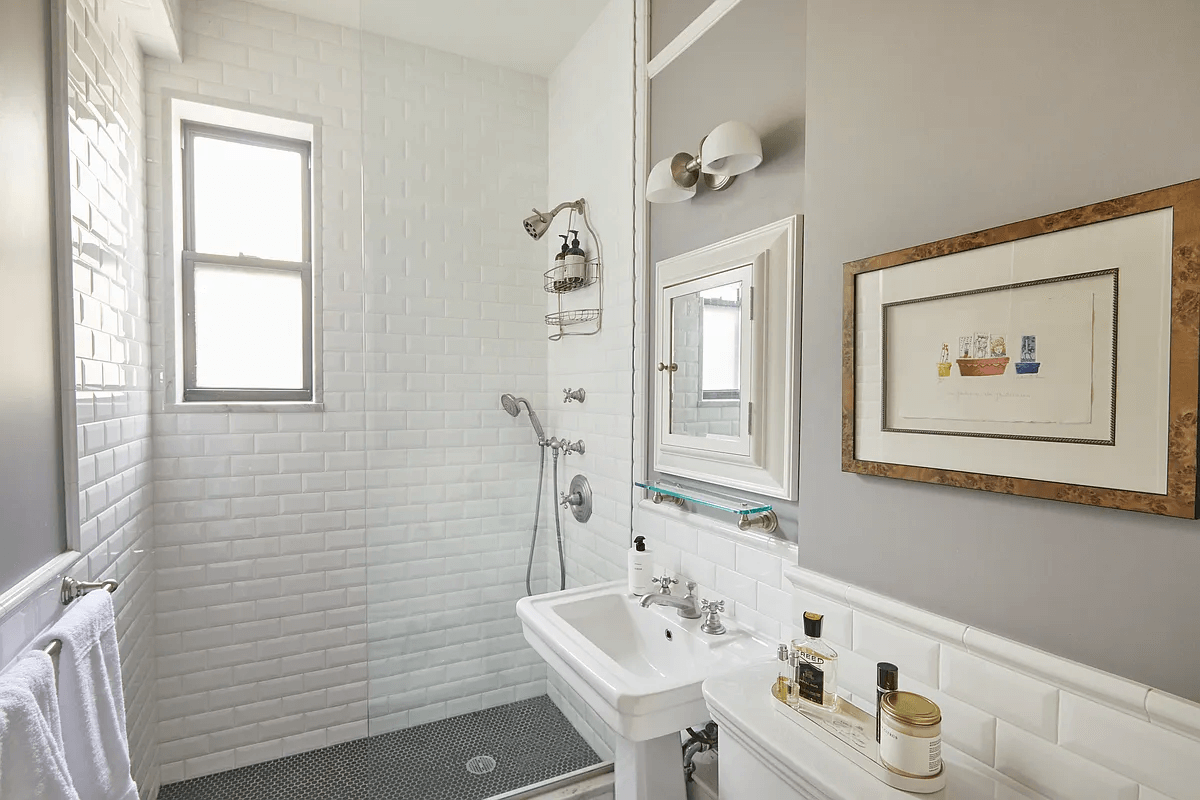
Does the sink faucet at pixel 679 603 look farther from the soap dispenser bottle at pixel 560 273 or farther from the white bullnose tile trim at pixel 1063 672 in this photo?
the soap dispenser bottle at pixel 560 273

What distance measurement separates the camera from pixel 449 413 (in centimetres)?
200

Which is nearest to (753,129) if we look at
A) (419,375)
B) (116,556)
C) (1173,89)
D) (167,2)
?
(1173,89)

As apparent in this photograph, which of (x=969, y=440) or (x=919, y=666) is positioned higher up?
(x=969, y=440)

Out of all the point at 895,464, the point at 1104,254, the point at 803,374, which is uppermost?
the point at 1104,254

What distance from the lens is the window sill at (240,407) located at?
7.38 feet

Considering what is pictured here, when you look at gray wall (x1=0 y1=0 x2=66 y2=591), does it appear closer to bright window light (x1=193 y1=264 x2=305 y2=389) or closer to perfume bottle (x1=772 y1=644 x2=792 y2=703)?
bright window light (x1=193 y1=264 x2=305 y2=389)

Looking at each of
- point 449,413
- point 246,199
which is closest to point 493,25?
point 246,199

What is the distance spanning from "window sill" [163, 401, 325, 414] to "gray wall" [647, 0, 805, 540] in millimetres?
1442

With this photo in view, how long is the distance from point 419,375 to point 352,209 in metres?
0.86

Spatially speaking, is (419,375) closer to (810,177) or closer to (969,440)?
(810,177)

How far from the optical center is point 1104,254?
796 millimetres

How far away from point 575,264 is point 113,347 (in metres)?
1.45

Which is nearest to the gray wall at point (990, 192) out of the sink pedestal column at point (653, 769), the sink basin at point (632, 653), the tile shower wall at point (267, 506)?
the sink basin at point (632, 653)

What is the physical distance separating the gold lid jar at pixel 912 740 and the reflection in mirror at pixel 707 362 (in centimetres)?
78
